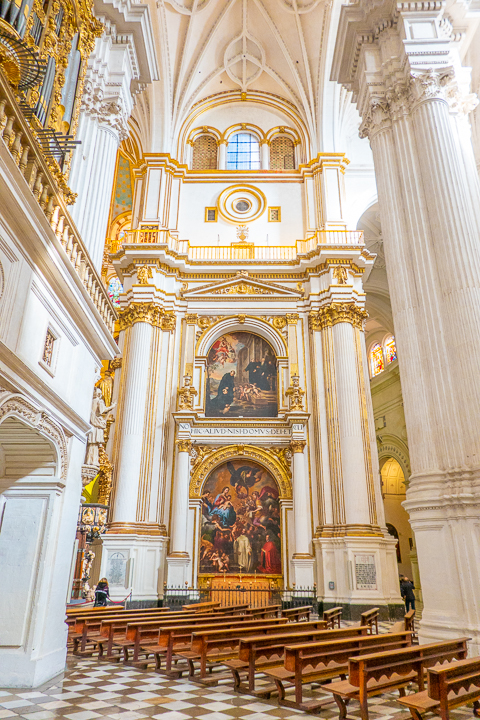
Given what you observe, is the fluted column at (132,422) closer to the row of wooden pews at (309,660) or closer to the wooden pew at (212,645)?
the row of wooden pews at (309,660)

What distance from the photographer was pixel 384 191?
9.52 metres

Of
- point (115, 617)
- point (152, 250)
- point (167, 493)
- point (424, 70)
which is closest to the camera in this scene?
point (115, 617)

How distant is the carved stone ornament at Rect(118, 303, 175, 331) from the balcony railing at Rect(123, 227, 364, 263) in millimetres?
2325

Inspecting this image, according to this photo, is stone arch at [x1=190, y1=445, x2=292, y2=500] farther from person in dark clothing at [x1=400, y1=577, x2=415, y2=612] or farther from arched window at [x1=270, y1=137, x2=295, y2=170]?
arched window at [x1=270, y1=137, x2=295, y2=170]

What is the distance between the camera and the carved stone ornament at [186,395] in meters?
16.8

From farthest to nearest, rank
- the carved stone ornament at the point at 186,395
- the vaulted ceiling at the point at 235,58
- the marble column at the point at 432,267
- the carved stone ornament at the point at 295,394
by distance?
the vaulted ceiling at the point at 235,58
the carved stone ornament at the point at 295,394
the carved stone ornament at the point at 186,395
the marble column at the point at 432,267

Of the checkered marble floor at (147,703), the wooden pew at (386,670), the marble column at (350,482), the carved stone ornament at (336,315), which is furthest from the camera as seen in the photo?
the carved stone ornament at (336,315)

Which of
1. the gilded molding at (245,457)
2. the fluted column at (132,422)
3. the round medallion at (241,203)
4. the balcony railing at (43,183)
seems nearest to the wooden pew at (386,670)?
the balcony railing at (43,183)

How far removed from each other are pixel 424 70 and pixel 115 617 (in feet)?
35.2

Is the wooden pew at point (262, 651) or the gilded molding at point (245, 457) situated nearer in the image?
the wooden pew at point (262, 651)

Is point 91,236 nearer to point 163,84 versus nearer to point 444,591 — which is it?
point 444,591

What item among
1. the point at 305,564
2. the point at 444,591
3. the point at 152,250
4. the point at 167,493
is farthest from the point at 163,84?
the point at 444,591

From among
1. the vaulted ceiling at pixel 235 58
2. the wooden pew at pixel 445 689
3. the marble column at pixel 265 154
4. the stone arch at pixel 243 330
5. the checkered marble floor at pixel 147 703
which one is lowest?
the checkered marble floor at pixel 147 703

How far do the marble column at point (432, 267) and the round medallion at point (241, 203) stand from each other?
10.1 m
